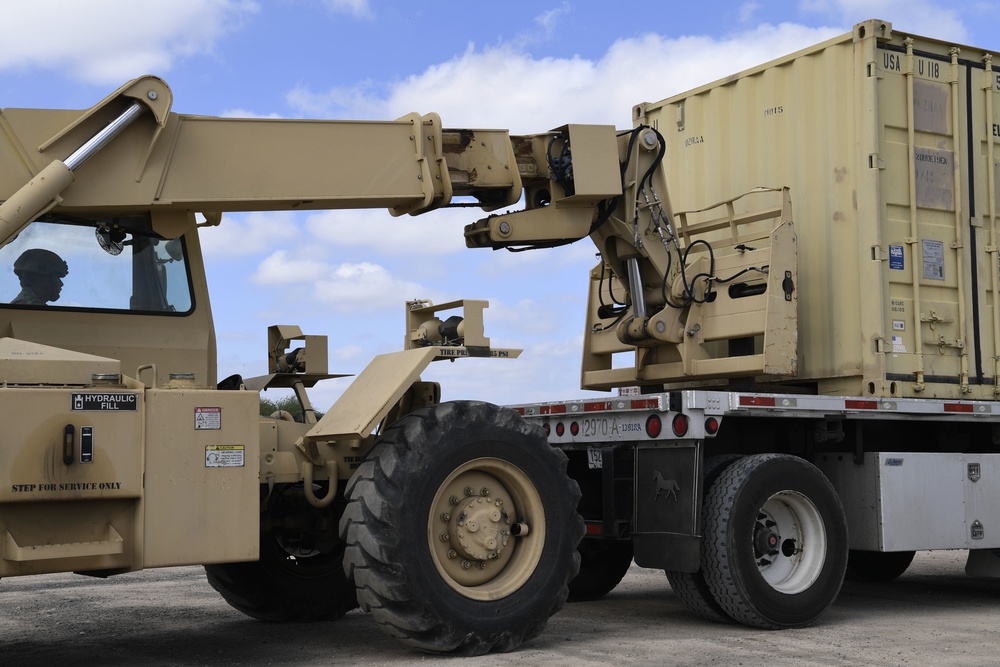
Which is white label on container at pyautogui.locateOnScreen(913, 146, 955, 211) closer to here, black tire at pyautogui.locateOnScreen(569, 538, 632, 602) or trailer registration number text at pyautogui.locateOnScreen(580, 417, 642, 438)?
trailer registration number text at pyautogui.locateOnScreen(580, 417, 642, 438)

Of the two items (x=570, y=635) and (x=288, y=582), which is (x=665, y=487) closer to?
(x=570, y=635)

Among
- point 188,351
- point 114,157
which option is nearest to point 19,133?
point 114,157

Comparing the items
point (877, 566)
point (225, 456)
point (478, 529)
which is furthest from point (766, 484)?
point (877, 566)

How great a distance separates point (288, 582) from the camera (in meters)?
8.95

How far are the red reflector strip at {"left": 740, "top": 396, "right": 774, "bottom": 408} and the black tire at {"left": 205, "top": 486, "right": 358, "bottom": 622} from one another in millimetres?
3035

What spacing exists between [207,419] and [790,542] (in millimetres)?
4317

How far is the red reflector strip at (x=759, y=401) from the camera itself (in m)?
8.51

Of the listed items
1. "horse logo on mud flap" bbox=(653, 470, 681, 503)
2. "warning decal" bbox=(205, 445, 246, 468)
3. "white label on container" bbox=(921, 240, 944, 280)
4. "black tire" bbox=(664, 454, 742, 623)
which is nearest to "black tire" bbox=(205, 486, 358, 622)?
"warning decal" bbox=(205, 445, 246, 468)

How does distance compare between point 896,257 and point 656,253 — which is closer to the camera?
point 656,253

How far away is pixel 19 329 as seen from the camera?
23.0ft

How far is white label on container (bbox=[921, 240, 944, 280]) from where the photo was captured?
9752 millimetres

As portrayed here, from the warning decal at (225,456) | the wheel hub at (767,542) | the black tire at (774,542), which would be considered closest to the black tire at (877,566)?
the black tire at (774,542)

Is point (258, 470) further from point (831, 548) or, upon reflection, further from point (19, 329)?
point (831, 548)

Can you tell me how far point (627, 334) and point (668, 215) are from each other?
1033 millimetres
